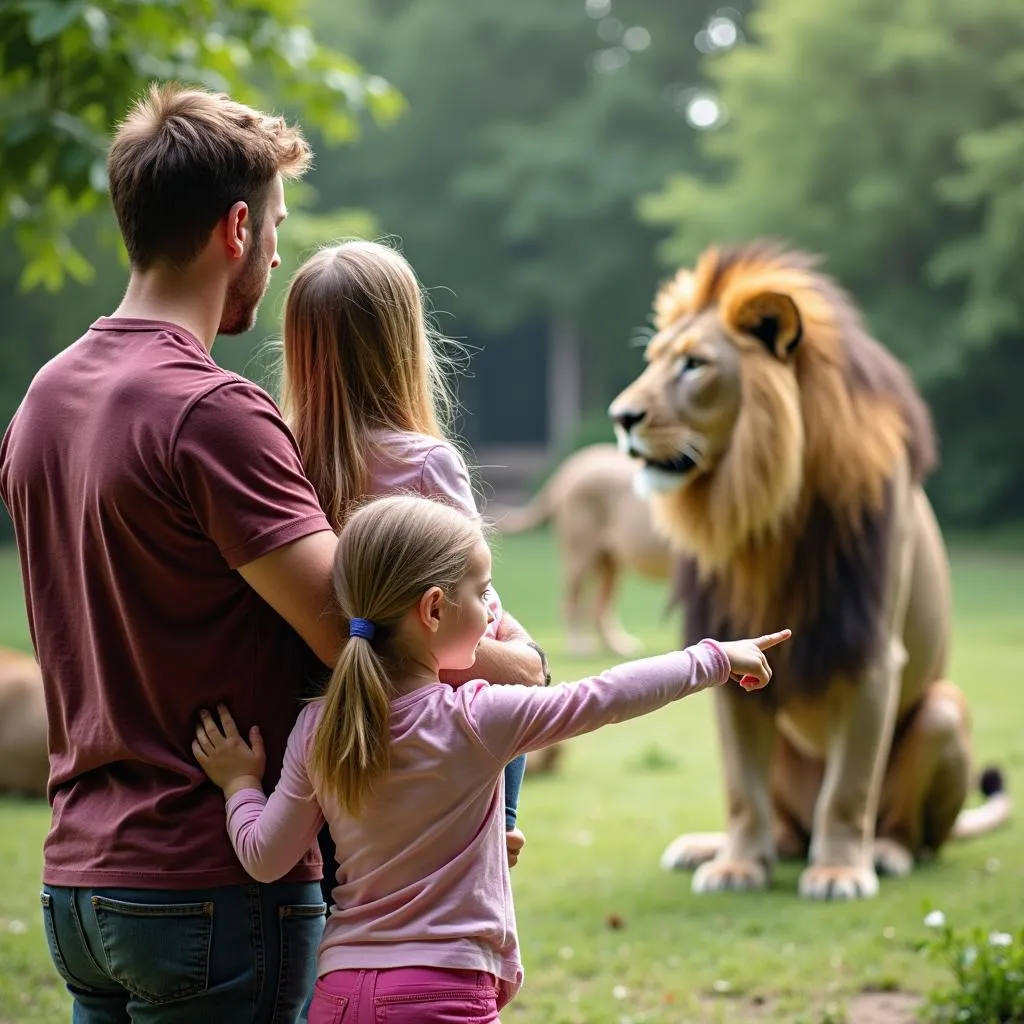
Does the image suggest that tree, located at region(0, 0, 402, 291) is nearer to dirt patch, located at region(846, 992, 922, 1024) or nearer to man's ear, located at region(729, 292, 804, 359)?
man's ear, located at region(729, 292, 804, 359)

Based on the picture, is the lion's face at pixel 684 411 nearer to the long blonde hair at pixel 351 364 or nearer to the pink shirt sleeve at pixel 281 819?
the long blonde hair at pixel 351 364

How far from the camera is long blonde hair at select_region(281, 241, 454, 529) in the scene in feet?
7.46

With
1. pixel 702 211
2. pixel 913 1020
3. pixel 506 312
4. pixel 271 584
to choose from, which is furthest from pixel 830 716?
pixel 506 312

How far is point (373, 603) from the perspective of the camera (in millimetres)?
2064

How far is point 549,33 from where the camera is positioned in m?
32.7

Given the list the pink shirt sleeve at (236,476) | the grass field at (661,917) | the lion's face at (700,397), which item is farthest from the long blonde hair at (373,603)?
the lion's face at (700,397)

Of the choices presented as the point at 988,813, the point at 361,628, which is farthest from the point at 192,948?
the point at 988,813

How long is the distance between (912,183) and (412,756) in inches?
931

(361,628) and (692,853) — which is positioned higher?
(361,628)

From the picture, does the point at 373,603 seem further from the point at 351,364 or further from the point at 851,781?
the point at 851,781

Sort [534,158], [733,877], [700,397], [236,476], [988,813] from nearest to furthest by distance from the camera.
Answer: [236,476]
[700,397]
[733,877]
[988,813]
[534,158]

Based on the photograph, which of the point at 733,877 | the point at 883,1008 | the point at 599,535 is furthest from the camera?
the point at 599,535

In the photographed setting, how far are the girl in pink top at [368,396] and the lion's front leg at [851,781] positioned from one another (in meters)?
2.61

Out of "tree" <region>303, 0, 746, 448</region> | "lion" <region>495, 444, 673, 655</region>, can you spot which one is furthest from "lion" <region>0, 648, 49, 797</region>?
"tree" <region>303, 0, 746, 448</region>
